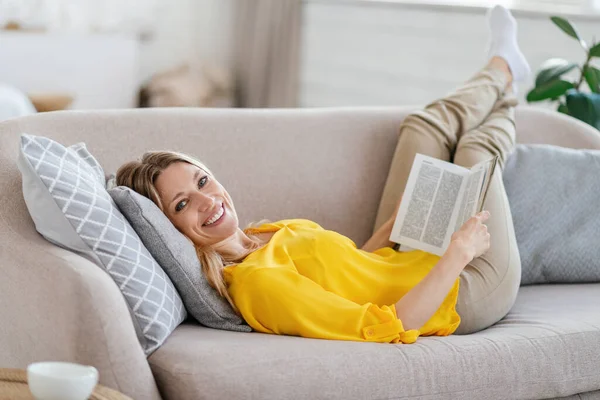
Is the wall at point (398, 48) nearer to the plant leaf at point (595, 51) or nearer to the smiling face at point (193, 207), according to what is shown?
the plant leaf at point (595, 51)

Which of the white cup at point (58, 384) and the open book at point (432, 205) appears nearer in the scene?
the white cup at point (58, 384)

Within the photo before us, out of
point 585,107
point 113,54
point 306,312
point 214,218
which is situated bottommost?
point 113,54

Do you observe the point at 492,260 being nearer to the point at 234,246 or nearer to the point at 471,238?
the point at 471,238

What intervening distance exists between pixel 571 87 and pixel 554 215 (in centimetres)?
87

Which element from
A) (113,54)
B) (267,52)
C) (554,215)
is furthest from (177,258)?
(267,52)

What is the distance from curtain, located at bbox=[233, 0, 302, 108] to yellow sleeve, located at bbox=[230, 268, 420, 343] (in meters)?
3.39

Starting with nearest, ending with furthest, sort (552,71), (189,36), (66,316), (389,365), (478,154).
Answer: (66,316)
(389,365)
(478,154)
(552,71)
(189,36)

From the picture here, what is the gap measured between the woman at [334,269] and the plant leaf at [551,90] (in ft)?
3.06

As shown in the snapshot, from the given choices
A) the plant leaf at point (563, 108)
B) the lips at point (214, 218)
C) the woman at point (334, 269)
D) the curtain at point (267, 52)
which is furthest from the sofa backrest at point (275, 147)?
the curtain at point (267, 52)

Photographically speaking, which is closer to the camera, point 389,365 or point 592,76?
point 389,365

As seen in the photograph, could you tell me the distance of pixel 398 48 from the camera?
4.70m

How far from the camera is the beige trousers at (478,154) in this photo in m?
2.28

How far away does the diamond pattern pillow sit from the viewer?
6.11 feet

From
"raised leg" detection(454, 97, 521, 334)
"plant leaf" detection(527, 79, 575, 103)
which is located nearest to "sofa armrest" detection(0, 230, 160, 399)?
"raised leg" detection(454, 97, 521, 334)
